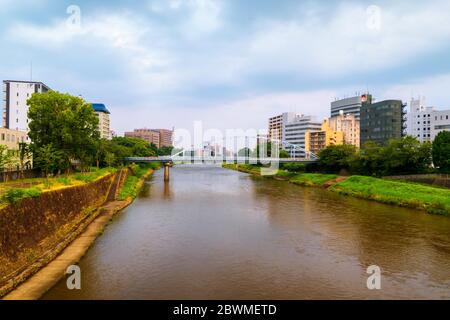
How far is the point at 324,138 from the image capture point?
9831 cm

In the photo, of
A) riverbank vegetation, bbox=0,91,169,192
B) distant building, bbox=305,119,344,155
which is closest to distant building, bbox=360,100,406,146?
distant building, bbox=305,119,344,155

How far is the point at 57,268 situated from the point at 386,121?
83.3m

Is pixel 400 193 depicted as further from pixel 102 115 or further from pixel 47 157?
pixel 102 115

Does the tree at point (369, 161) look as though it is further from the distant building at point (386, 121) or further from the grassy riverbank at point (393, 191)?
the distant building at point (386, 121)

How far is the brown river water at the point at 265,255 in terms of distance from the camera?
12.7m

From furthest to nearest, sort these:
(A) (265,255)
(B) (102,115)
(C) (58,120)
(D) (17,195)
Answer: (B) (102,115)
(C) (58,120)
(A) (265,255)
(D) (17,195)

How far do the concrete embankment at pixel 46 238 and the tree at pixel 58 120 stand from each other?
23.0ft

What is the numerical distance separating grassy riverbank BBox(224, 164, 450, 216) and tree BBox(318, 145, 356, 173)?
3.57 m

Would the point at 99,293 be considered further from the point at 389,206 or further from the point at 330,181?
the point at 330,181

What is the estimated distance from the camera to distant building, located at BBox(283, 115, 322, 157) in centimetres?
11000

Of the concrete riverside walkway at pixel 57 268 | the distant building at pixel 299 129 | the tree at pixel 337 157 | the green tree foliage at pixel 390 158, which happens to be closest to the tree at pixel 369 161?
the green tree foliage at pixel 390 158

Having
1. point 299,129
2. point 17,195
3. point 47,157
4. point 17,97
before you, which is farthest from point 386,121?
point 17,97

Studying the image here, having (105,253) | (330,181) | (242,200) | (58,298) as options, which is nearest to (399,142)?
(330,181)
